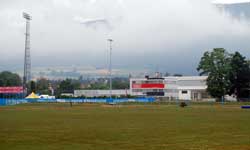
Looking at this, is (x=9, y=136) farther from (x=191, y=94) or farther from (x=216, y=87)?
(x=191, y=94)

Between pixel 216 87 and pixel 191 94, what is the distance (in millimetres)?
42657

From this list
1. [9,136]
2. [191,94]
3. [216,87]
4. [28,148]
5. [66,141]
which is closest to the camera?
[28,148]

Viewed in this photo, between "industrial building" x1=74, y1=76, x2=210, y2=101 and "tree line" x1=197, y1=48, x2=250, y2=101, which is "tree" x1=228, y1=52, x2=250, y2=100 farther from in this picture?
"industrial building" x1=74, y1=76, x2=210, y2=101

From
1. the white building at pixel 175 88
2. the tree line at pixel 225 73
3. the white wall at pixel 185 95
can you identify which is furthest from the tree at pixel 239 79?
the white wall at pixel 185 95

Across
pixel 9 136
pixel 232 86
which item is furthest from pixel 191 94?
pixel 9 136

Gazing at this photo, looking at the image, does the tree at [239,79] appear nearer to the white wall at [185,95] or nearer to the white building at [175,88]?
the white building at [175,88]

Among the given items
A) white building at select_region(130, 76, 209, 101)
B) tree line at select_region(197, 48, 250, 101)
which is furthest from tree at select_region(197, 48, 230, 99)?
white building at select_region(130, 76, 209, 101)

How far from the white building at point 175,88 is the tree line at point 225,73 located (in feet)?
101

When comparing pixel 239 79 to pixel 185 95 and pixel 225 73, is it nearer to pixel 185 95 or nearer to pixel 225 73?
pixel 225 73

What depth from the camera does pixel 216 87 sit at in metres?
139

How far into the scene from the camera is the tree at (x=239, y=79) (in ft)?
479

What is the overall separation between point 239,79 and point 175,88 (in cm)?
4891

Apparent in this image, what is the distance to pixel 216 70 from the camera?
14150 cm

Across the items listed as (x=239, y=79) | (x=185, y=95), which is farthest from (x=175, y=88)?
(x=239, y=79)
